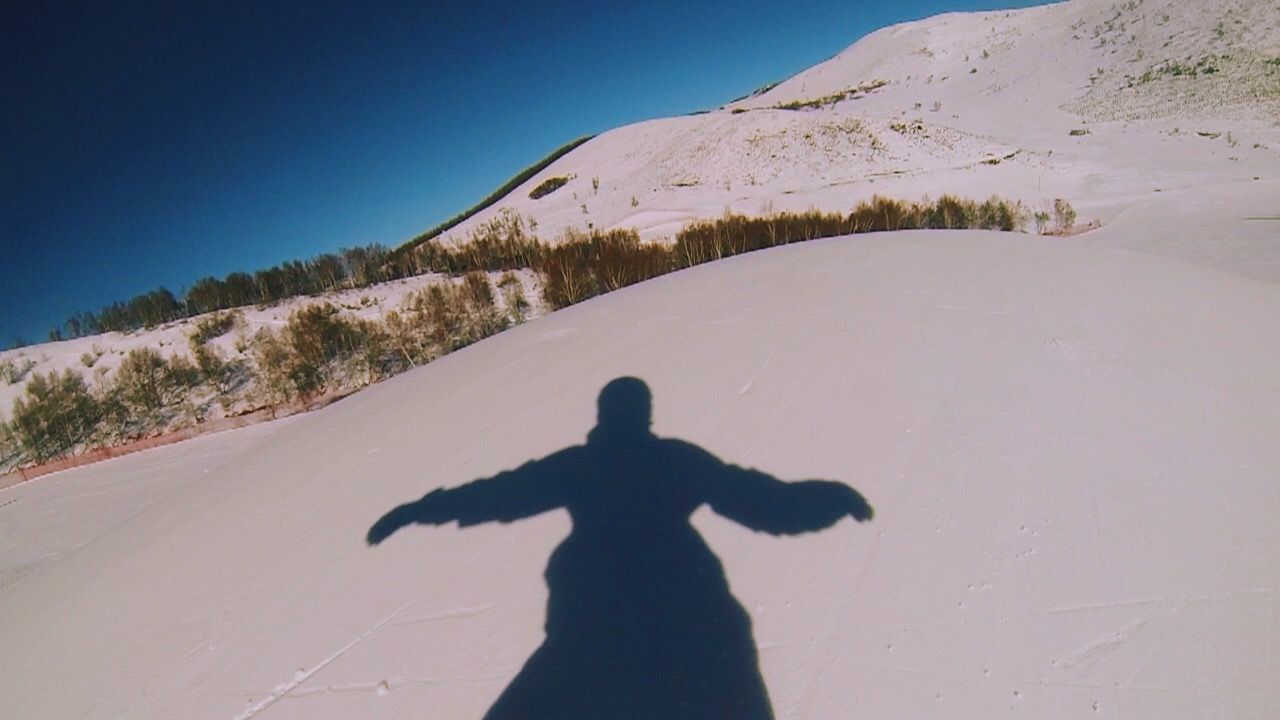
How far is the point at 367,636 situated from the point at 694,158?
70.1 feet

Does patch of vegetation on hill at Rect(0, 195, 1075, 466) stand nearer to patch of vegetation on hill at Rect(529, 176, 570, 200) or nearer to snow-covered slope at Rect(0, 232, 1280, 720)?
snow-covered slope at Rect(0, 232, 1280, 720)

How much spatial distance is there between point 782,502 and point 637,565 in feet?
1.82

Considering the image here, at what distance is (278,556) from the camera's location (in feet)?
6.81

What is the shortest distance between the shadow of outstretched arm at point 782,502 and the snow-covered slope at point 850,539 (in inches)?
1.8

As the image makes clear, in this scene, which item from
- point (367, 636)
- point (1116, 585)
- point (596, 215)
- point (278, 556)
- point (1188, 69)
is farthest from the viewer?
point (1188, 69)

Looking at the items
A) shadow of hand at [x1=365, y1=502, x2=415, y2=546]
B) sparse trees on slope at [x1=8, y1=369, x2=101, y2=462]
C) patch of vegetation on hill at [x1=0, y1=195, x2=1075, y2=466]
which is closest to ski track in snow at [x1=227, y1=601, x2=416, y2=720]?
shadow of hand at [x1=365, y1=502, x2=415, y2=546]

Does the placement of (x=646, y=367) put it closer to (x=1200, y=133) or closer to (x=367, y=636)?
(x=367, y=636)

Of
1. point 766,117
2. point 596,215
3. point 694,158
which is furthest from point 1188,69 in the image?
point 596,215

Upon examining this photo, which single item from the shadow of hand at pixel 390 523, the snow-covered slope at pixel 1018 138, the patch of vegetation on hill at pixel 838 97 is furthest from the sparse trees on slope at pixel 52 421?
the patch of vegetation on hill at pixel 838 97

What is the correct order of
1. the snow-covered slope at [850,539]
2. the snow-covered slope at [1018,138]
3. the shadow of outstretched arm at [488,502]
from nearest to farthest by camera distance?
the snow-covered slope at [850,539] → the shadow of outstretched arm at [488,502] → the snow-covered slope at [1018,138]

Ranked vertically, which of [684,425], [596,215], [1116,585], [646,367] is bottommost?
[1116,585]

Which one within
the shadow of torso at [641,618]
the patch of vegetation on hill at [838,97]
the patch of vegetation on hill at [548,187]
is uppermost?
the patch of vegetation on hill at [838,97]

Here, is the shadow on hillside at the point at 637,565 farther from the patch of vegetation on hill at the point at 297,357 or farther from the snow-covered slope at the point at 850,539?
the patch of vegetation on hill at the point at 297,357

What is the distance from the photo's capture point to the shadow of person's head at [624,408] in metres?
2.38
